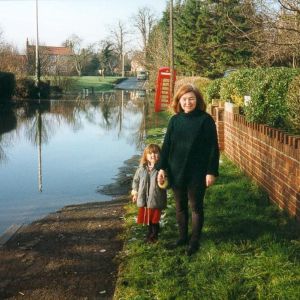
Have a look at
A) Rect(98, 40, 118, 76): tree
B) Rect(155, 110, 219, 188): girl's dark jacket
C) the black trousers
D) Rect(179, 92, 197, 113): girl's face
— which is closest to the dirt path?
the black trousers

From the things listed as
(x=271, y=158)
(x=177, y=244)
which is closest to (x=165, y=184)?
(x=177, y=244)

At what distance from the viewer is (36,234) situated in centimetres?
652

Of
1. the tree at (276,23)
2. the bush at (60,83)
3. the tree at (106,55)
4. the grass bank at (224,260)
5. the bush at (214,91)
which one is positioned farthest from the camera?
the tree at (106,55)

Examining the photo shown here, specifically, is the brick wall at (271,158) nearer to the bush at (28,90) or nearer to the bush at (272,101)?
the bush at (272,101)

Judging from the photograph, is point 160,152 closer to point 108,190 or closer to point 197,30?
point 108,190

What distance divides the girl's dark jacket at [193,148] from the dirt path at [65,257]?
1.25 metres

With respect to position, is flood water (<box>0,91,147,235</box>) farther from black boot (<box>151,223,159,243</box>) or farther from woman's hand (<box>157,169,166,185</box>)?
woman's hand (<box>157,169,166,185</box>)

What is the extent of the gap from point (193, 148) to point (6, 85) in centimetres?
3594

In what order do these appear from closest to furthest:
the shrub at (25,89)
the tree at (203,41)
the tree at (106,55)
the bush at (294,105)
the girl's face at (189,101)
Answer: the girl's face at (189,101)
the bush at (294,105)
the tree at (203,41)
the shrub at (25,89)
the tree at (106,55)

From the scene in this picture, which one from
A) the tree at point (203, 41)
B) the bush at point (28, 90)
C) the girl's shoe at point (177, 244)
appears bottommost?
the girl's shoe at point (177, 244)

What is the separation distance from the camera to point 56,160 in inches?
511

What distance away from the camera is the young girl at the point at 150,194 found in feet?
18.0

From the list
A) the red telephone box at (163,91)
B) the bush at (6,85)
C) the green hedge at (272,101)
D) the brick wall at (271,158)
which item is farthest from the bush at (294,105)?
the bush at (6,85)

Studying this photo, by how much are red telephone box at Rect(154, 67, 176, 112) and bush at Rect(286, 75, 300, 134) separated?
2151cm
